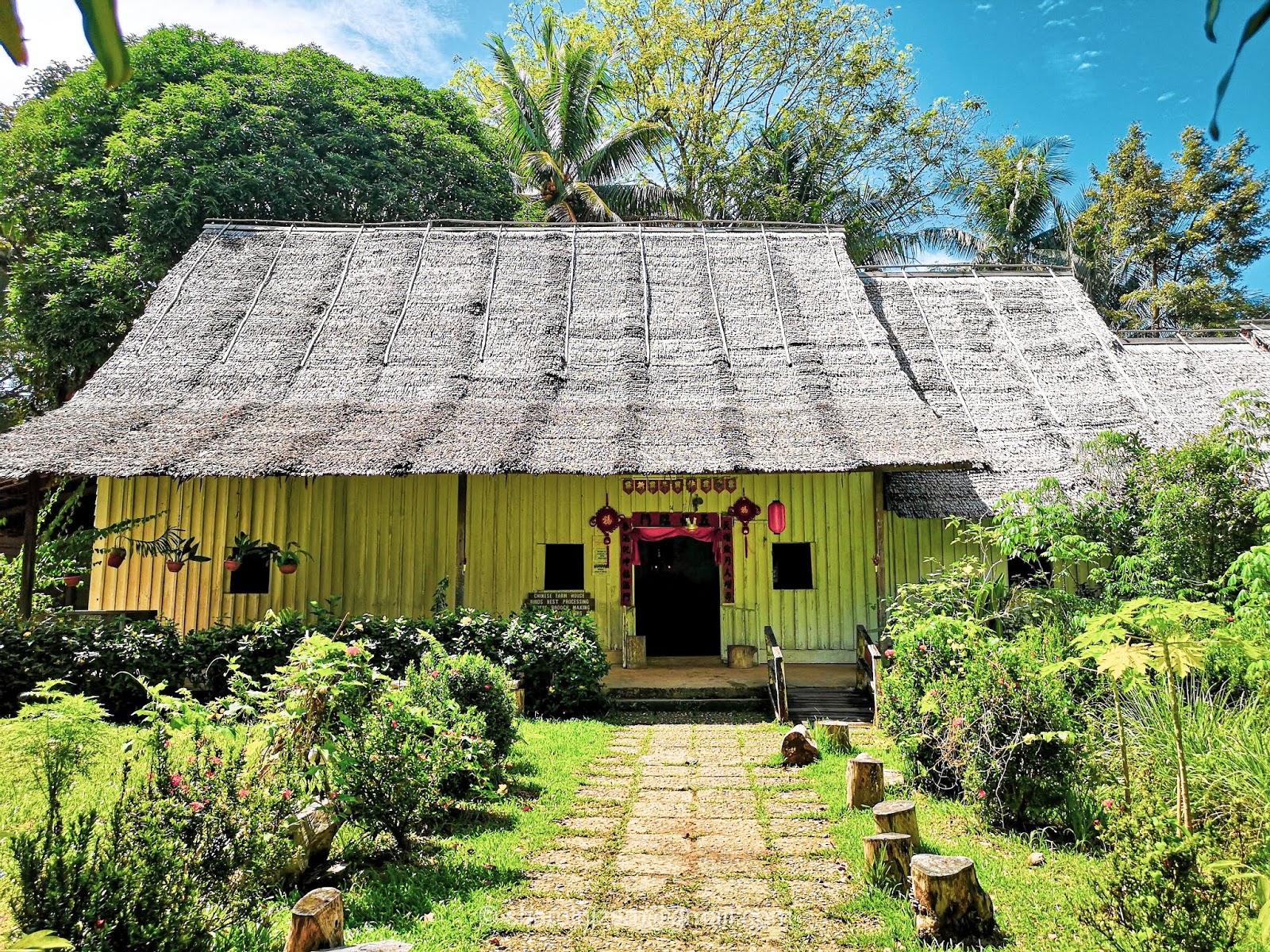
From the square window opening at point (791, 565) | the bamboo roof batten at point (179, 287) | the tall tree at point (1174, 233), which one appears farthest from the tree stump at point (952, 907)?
the tall tree at point (1174, 233)

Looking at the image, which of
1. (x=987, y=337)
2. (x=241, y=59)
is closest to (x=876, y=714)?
(x=987, y=337)

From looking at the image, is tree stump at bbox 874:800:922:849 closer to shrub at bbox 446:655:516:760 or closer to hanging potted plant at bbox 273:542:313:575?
shrub at bbox 446:655:516:760

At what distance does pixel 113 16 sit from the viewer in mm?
710

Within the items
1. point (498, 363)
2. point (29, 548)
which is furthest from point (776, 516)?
point (29, 548)

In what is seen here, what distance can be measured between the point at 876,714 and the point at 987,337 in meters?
8.26

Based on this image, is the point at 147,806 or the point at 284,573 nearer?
the point at 147,806

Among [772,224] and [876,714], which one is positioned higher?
[772,224]

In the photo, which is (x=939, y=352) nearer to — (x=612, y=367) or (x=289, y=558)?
(x=612, y=367)

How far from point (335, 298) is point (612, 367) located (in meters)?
5.18

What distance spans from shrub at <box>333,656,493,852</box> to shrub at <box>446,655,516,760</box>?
0.64m

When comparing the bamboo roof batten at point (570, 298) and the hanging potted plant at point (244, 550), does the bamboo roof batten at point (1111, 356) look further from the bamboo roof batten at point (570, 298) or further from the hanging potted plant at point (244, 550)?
the hanging potted plant at point (244, 550)

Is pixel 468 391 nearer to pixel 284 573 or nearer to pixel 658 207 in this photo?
pixel 284 573

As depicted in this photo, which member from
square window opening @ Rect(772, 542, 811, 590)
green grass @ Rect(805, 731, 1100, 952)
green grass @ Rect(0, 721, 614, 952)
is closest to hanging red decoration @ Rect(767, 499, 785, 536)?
square window opening @ Rect(772, 542, 811, 590)

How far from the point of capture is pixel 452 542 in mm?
12570
